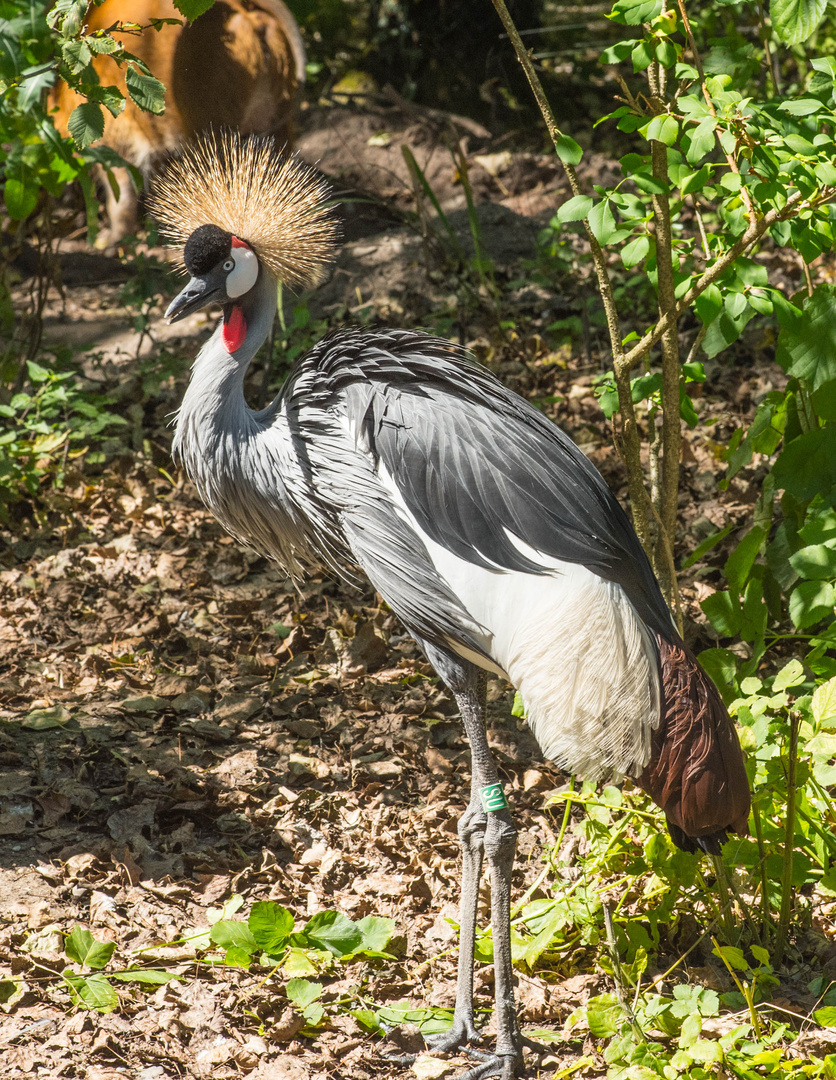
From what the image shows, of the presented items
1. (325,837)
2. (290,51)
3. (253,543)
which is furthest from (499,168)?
(325,837)

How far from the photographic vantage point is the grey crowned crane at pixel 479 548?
7.36ft

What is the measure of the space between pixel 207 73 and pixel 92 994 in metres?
4.48

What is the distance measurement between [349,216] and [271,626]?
10.4 ft

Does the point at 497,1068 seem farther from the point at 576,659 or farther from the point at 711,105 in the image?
the point at 711,105

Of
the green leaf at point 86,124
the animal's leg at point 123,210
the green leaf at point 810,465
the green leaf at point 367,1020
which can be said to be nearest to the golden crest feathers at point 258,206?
the green leaf at point 86,124

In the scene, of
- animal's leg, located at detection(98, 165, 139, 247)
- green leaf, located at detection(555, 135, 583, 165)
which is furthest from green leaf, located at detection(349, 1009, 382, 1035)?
animal's leg, located at detection(98, 165, 139, 247)

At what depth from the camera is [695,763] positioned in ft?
7.27

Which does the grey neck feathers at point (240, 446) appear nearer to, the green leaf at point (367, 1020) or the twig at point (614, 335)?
the twig at point (614, 335)

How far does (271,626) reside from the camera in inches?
153

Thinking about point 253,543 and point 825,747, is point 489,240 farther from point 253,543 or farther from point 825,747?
point 825,747

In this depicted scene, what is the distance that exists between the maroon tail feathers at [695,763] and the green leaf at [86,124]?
5.72ft

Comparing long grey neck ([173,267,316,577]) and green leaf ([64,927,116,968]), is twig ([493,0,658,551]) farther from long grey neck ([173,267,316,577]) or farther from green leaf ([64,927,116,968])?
green leaf ([64,927,116,968])

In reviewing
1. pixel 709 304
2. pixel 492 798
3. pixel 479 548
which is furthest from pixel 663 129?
pixel 492 798

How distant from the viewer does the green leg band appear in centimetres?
240
